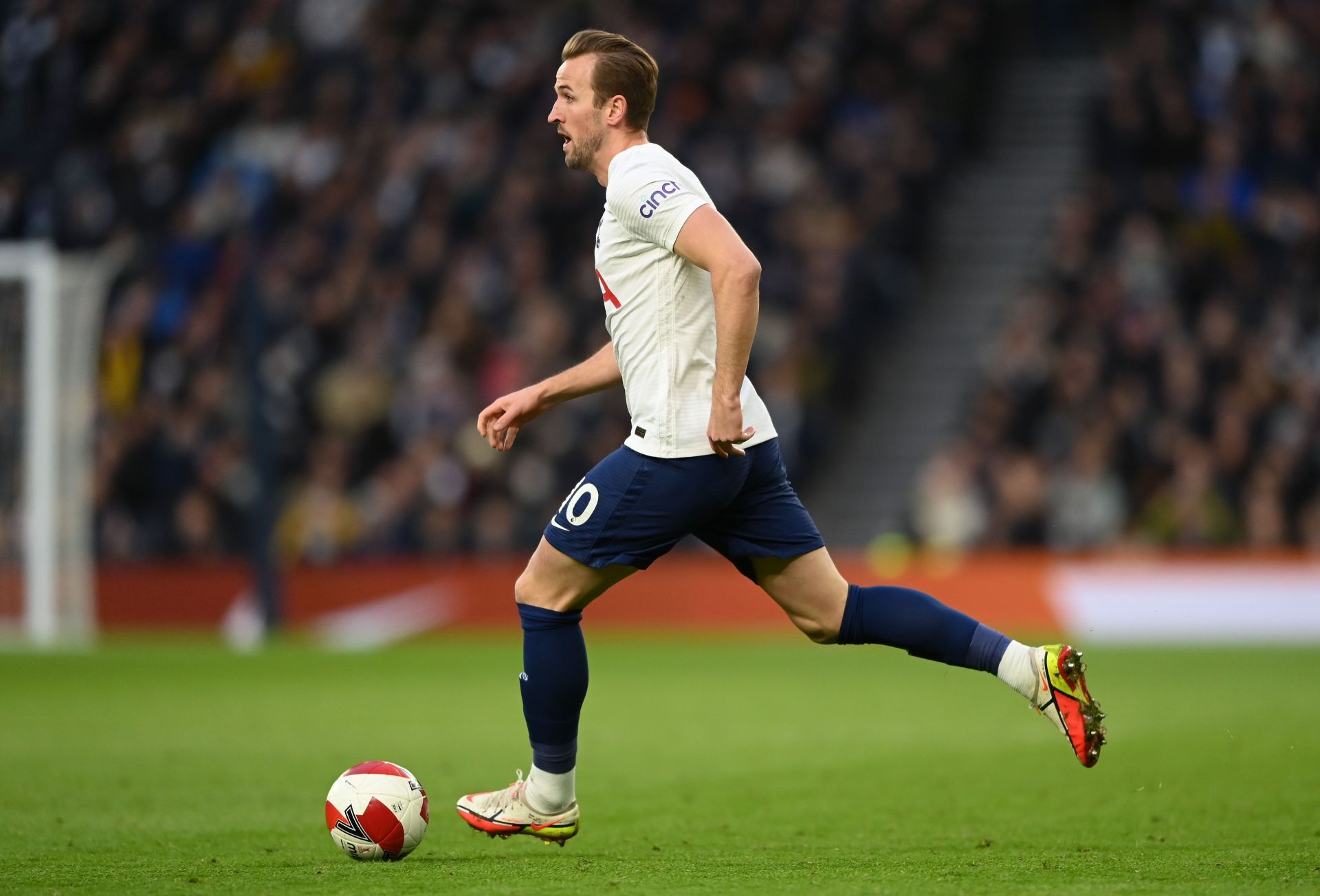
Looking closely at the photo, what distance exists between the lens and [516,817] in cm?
559

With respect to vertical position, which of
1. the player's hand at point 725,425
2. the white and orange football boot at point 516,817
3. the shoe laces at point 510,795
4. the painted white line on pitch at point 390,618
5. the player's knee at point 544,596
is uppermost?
the painted white line on pitch at point 390,618

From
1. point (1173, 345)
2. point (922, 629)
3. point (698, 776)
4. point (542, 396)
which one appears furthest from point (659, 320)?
point (1173, 345)

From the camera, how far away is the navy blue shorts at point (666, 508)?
526 cm

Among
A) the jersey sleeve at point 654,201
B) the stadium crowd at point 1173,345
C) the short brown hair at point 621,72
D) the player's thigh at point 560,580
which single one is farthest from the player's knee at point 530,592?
the stadium crowd at point 1173,345

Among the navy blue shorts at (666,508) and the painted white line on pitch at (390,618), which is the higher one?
the painted white line on pitch at (390,618)

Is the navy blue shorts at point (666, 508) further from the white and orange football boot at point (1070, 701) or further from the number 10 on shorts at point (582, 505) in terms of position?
the white and orange football boot at point (1070, 701)

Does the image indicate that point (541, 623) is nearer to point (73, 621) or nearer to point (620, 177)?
point (620, 177)

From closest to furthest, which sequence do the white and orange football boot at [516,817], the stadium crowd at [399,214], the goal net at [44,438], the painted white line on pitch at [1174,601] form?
the white and orange football boot at [516,817]
the goal net at [44,438]
the painted white line on pitch at [1174,601]
the stadium crowd at [399,214]

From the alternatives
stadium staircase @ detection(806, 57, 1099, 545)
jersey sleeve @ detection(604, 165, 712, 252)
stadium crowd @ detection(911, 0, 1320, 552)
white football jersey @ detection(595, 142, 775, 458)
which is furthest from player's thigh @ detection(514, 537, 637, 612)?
stadium staircase @ detection(806, 57, 1099, 545)

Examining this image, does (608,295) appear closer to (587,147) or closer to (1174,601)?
(587,147)

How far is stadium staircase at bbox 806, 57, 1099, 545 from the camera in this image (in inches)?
736

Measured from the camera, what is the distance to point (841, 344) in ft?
61.9

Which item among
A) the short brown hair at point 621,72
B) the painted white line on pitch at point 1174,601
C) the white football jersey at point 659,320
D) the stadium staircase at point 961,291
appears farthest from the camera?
the stadium staircase at point 961,291

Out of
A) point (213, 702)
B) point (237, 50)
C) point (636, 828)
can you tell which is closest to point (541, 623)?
point (636, 828)
